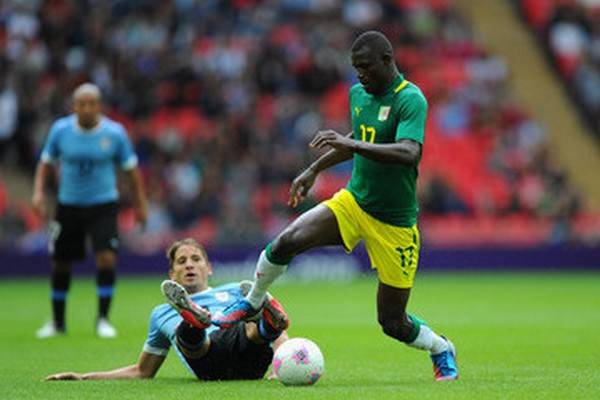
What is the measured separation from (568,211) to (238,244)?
6631mm

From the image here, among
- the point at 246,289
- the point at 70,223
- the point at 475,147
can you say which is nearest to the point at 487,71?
the point at 475,147

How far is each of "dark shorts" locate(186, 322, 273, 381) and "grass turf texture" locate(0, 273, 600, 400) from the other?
186 millimetres

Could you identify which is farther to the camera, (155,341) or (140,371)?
(140,371)

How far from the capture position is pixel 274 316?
397 inches

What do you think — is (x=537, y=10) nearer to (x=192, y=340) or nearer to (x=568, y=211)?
(x=568, y=211)

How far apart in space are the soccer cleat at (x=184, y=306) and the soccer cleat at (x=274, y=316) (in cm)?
46

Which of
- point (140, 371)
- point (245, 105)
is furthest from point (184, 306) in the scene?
point (245, 105)

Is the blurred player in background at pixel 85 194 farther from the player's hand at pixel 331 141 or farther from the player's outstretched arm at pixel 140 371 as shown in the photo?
the player's hand at pixel 331 141

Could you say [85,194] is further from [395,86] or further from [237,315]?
[395,86]

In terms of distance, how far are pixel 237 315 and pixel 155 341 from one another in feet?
3.21

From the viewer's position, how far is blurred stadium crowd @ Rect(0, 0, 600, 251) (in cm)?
2700

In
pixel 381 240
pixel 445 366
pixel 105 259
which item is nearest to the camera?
pixel 381 240

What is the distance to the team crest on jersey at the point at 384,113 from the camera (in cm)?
1037

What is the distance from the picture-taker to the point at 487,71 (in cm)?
3195
